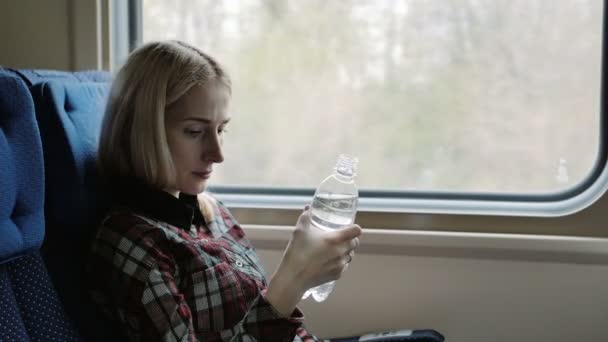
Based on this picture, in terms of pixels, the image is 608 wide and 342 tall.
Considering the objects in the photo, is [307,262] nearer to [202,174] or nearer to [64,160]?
[202,174]

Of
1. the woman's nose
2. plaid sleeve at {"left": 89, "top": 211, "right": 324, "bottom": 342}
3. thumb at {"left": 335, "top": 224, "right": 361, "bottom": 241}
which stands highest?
the woman's nose

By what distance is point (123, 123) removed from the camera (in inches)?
47.4

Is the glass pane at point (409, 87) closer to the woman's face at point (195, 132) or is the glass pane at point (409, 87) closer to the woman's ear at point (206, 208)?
the woman's ear at point (206, 208)

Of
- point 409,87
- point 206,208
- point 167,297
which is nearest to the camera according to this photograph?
point 167,297

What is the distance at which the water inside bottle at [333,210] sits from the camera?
1.39m

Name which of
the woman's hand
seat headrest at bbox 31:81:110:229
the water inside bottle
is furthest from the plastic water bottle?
seat headrest at bbox 31:81:110:229

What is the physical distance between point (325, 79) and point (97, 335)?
0.97 m

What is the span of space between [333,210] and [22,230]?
67 cm

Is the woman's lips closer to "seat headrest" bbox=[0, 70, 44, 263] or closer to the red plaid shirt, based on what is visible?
the red plaid shirt

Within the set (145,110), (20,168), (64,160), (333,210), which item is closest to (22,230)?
(20,168)

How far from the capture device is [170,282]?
3.61 feet

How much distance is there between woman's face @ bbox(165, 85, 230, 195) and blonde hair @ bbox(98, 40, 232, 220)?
0.02 meters

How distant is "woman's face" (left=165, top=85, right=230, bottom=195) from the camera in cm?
123

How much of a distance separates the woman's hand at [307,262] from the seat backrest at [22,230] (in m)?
0.35
